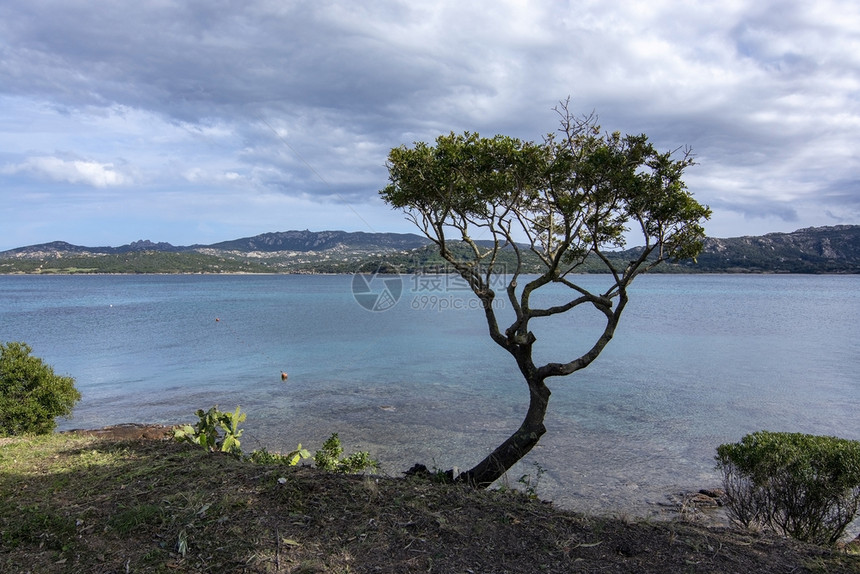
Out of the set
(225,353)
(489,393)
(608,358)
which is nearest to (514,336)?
(489,393)

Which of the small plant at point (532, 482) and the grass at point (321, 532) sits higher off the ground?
the grass at point (321, 532)

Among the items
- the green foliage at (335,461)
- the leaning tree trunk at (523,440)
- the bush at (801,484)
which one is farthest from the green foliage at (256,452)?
the bush at (801,484)

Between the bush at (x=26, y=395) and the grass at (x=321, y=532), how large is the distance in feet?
21.8

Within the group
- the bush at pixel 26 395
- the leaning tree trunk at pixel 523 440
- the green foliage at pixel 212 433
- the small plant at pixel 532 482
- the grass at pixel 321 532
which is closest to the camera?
the grass at pixel 321 532

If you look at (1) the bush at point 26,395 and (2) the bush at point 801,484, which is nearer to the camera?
(2) the bush at point 801,484

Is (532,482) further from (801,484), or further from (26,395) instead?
(26,395)

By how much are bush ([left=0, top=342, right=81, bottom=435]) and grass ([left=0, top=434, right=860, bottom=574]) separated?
6655mm

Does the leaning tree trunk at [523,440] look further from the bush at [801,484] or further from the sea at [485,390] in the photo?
the bush at [801,484]

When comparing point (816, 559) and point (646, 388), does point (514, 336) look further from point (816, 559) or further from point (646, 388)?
point (646, 388)

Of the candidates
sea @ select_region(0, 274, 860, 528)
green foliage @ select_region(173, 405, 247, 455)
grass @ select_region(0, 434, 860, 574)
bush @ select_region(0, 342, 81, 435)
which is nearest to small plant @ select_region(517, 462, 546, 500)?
sea @ select_region(0, 274, 860, 528)

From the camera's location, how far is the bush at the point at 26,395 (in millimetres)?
12672

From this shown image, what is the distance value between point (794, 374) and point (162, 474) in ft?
103

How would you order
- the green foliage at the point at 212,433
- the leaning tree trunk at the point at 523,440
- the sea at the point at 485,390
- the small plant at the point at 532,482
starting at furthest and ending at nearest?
1. the sea at the point at 485,390
2. the green foliage at the point at 212,433
3. the leaning tree trunk at the point at 523,440
4. the small plant at the point at 532,482

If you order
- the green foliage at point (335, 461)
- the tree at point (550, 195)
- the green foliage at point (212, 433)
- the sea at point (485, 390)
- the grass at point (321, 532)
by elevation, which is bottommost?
the sea at point (485, 390)
